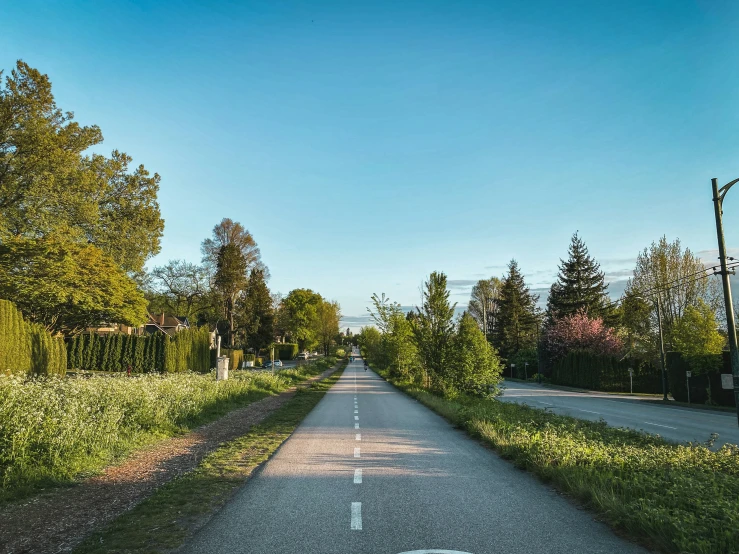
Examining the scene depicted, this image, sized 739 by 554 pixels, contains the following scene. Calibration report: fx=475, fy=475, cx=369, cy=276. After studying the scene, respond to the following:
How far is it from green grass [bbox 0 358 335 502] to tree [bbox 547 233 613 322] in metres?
49.5

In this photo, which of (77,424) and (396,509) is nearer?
(396,509)

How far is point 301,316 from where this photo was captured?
94875mm

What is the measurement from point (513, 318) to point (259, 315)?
131ft

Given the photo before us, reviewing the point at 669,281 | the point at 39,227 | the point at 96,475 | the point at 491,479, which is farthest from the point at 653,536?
the point at 669,281

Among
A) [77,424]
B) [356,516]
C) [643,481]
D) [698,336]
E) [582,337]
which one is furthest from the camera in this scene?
[582,337]

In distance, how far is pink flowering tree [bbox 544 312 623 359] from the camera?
49.0 m

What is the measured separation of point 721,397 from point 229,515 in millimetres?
33471

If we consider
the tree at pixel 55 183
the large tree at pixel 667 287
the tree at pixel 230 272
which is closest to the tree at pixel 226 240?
the tree at pixel 230 272

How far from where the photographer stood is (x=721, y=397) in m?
29.3

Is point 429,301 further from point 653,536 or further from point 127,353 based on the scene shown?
point 127,353

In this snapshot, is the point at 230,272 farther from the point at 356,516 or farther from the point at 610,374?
the point at 356,516

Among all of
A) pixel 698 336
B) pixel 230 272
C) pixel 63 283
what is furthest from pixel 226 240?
pixel 698 336

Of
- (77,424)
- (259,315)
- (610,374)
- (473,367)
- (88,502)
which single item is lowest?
(610,374)

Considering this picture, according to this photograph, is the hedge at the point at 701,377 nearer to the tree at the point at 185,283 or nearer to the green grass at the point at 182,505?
the green grass at the point at 182,505
